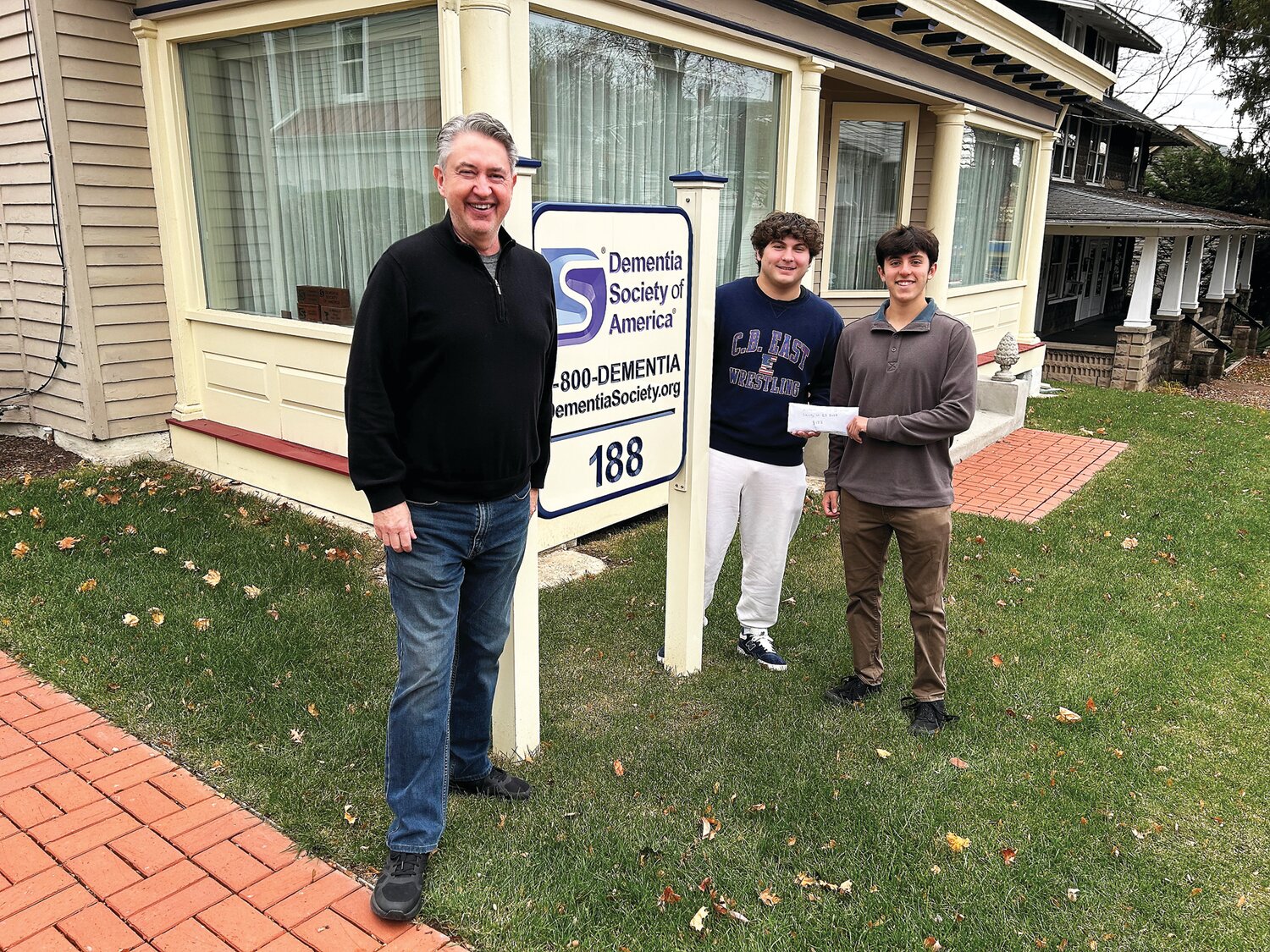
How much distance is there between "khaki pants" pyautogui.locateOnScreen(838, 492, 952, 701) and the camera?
3.71 meters

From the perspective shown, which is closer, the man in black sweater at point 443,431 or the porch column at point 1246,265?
the man in black sweater at point 443,431

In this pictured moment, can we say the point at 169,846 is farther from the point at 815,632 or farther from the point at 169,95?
the point at 169,95

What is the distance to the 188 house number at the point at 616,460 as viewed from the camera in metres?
3.57

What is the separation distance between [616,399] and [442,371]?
119 cm

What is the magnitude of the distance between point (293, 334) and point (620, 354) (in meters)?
3.34

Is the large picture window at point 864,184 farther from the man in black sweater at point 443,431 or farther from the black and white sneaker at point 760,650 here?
the man in black sweater at point 443,431

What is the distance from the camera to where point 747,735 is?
3.75 meters

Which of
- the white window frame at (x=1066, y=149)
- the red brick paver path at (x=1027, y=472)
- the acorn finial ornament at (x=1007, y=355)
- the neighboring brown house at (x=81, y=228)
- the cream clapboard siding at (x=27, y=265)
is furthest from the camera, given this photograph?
the white window frame at (x=1066, y=149)

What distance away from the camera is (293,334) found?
240 inches

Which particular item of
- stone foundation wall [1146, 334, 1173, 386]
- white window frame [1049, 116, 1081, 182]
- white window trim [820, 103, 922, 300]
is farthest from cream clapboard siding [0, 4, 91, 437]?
white window frame [1049, 116, 1081, 182]

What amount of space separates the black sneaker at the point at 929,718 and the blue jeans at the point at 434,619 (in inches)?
74.2

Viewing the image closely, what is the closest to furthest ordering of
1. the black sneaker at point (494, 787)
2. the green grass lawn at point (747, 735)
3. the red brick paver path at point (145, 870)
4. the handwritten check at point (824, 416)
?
the red brick paver path at point (145, 870)
the green grass lawn at point (747, 735)
the black sneaker at point (494, 787)
the handwritten check at point (824, 416)

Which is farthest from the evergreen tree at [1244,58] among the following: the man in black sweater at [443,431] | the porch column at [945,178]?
the man in black sweater at [443,431]

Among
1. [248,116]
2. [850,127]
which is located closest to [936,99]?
[850,127]
